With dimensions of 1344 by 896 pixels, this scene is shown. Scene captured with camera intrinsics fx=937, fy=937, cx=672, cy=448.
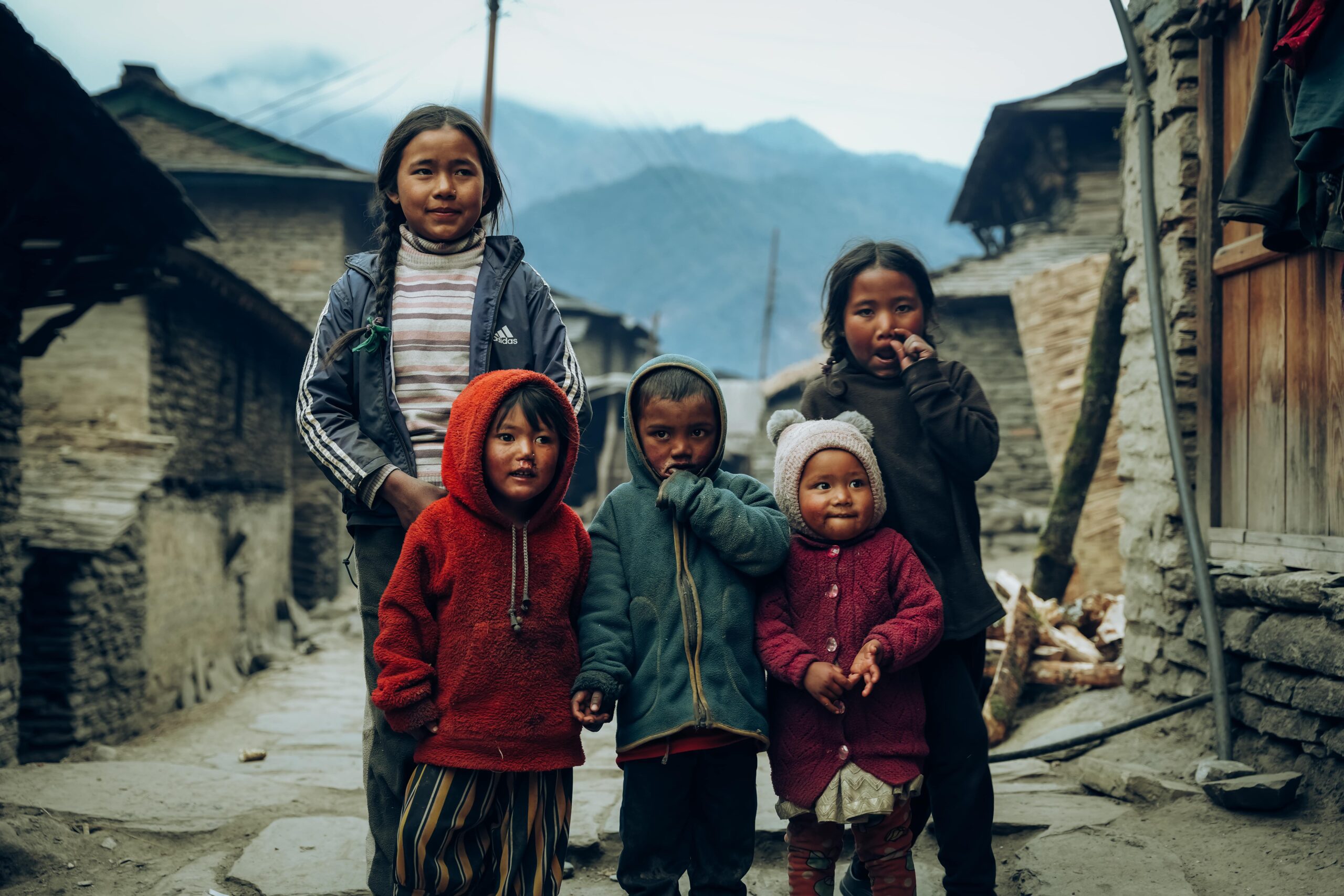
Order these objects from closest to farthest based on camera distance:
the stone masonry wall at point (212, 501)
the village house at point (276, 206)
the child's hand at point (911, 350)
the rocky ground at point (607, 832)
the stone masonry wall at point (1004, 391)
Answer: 1. the child's hand at point (911, 350)
2. the rocky ground at point (607, 832)
3. the stone masonry wall at point (212, 501)
4. the stone masonry wall at point (1004, 391)
5. the village house at point (276, 206)

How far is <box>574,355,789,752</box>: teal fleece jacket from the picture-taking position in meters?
1.97

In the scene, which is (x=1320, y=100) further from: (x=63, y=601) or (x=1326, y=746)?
(x=63, y=601)

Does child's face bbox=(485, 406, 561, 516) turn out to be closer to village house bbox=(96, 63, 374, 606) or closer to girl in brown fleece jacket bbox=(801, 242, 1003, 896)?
girl in brown fleece jacket bbox=(801, 242, 1003, 896)

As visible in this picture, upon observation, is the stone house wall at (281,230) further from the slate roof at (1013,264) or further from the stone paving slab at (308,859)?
the stone paving slab at (308,859)

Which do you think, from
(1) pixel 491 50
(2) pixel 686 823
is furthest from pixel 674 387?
(1) pixel 491 50

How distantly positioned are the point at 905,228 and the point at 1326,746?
5217 inches

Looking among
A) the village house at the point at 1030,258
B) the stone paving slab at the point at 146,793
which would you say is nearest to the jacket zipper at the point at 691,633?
the stone paving slab at the point at 146,793

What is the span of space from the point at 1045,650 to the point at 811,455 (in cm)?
323

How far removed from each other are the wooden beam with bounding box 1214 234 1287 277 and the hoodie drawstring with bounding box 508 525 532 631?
8.82 feet

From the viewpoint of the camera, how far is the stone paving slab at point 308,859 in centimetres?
265

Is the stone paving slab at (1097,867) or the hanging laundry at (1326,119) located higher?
the hanging laundry at (1326,119)

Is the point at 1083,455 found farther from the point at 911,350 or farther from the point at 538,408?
the point at 538,408

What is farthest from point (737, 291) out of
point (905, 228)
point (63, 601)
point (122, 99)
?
point (63, 601)

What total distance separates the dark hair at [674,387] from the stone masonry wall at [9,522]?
17.4 ft
